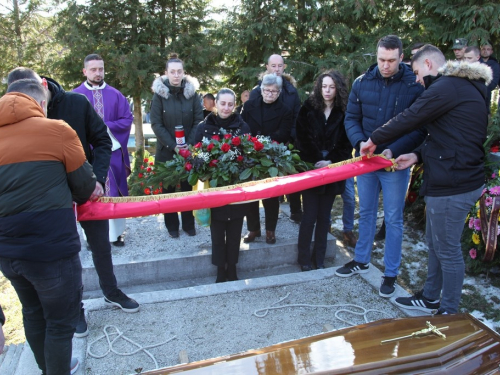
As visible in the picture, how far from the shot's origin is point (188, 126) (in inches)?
207

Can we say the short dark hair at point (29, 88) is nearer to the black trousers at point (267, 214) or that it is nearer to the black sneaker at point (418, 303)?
the black trousers at point (267, 214)

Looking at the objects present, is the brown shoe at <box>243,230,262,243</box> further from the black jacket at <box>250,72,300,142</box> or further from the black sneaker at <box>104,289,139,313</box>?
the black sneaker at <box>104,289,139,313</box>

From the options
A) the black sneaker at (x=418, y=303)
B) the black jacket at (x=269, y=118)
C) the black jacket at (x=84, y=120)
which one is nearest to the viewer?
the black jacket at (x=84, y=120)

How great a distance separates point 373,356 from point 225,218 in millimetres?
2262

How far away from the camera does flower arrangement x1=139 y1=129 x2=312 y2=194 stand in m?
4.14

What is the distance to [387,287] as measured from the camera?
384cm

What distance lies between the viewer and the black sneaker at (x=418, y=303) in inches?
139

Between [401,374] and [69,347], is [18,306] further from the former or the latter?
[401,374]

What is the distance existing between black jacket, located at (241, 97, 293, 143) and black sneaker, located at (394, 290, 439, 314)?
229 centimetres

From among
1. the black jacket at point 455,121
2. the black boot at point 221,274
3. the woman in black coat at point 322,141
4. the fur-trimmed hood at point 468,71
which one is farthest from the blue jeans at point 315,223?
the fur-trimmed hood at point 468,71

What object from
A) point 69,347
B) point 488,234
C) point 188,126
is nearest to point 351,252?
point 488,234

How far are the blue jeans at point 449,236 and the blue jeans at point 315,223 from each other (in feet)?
3.88

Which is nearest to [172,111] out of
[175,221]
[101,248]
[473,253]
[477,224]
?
[175,221]

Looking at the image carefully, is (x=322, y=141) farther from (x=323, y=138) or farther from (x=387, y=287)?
(x=387, y=287)
